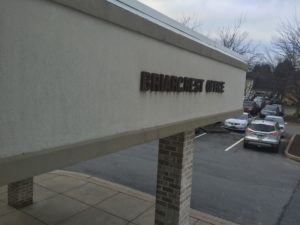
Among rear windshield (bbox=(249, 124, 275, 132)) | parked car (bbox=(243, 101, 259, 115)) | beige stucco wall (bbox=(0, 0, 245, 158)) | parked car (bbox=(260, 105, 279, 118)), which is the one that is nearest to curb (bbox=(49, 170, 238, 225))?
beige stucco wall (bbox=(0, 0, 245, 158))

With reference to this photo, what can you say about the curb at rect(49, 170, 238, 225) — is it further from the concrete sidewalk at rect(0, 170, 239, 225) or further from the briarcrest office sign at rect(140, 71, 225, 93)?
the briarcrest office sign at rect(140, 71, 225, 93)

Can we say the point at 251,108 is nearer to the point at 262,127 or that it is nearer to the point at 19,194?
the point at 262,127

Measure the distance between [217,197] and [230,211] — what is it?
115cm

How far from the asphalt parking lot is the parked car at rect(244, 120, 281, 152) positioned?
1.78 feet

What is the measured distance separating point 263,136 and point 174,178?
1492 centimetres

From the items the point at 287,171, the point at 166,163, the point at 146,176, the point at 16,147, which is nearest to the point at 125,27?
the point at 16,147

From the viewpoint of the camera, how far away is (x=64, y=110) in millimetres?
2891

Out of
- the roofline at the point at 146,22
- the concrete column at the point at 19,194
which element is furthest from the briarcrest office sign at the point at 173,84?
the concrete column at the point at 19,194

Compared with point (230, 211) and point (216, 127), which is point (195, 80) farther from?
point (216, 127)

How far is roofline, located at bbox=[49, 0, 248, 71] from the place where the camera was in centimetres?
304

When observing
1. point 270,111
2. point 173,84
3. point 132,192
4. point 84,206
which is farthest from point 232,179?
point 270,111

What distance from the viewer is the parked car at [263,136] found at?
19.8 m

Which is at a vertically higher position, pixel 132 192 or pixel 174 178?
pixel 174 178

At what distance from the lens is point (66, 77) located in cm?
285
